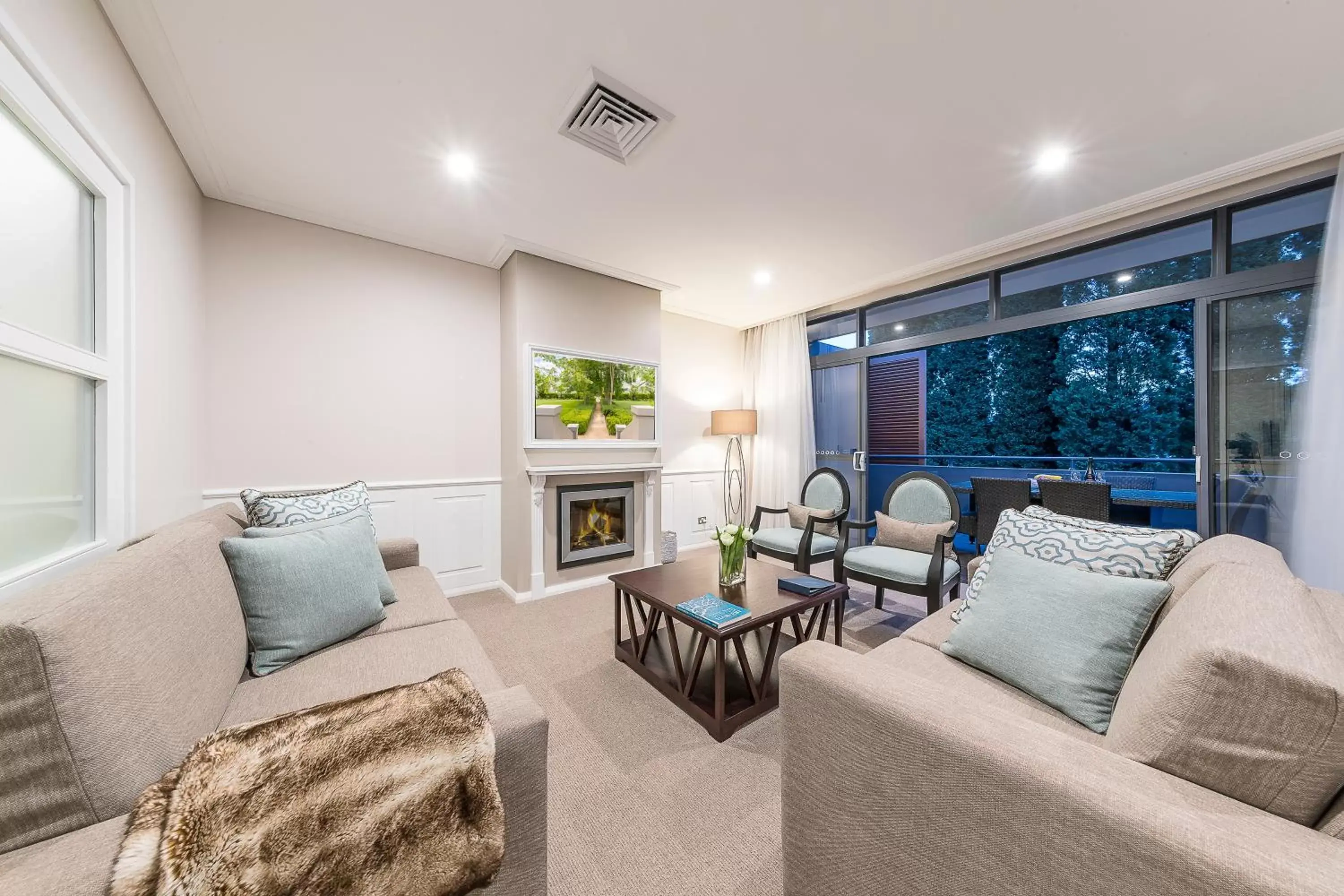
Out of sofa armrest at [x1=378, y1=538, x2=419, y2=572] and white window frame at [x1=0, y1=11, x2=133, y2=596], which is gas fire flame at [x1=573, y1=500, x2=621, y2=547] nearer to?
sofa armrest at [x1=378, y1=538, x2=419, y2=572]

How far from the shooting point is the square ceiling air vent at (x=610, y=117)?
1.82 metres

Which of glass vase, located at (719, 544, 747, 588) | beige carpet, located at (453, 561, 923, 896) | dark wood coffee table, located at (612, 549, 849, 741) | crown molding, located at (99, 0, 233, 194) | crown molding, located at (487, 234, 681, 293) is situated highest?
crown molding, located at (99, 0, 233, 194)

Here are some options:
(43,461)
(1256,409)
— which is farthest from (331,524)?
(1256,409)

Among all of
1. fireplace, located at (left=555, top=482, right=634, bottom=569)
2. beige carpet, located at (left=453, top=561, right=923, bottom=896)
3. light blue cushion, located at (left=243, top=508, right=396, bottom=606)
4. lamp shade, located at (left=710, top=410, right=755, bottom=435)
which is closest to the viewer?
beige carpet, located at (left=453, top=561, right=923, bottom=896)

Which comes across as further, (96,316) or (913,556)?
(913,556)

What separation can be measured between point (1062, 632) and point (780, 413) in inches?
146

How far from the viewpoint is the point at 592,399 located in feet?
11.9

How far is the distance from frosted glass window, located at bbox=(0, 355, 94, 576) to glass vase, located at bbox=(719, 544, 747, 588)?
213cm

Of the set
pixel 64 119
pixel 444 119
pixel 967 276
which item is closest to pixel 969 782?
pixel 64 119

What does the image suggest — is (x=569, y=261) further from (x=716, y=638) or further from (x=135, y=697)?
(x=135, y=697)

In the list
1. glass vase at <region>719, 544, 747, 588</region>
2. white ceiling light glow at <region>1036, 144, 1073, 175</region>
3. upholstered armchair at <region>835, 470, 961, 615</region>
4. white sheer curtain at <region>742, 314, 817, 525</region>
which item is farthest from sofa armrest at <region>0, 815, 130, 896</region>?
white sheer curtain at <region>742, 314, 817, 525</region>

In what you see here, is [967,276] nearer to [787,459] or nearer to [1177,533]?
[787,459]

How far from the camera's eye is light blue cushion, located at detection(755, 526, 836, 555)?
3.24 metres

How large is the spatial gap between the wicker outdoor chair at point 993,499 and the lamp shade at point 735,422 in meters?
1.94
